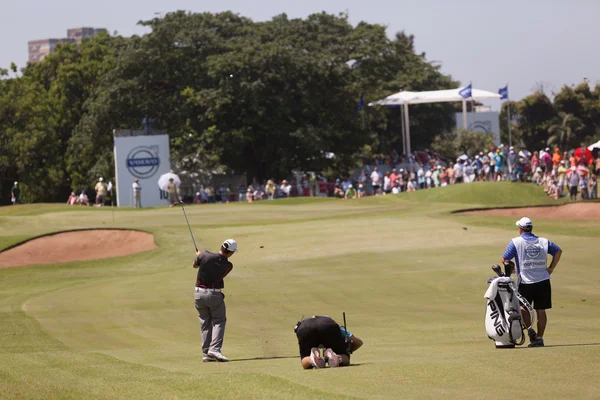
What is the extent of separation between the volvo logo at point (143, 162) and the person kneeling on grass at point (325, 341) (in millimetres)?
53435

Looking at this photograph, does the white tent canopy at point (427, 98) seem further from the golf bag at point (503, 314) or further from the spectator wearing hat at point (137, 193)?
the golf bag at point (503, 314)

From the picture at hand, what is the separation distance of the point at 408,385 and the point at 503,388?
1110 millimetres

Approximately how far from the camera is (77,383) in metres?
13.5

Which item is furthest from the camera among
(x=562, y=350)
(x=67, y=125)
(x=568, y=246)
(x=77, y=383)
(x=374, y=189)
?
(x=67, y=125)

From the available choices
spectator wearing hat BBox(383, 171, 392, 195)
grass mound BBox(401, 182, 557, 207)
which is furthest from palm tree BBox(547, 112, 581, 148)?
grass mound BBox(401, 182, 557, 207)

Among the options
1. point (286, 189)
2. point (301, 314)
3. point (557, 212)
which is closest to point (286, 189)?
point (286, 189)

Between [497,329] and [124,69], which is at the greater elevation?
[124,69]

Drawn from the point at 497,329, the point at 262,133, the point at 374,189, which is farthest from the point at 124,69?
the point at 497,329

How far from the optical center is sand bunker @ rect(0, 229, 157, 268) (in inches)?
1553

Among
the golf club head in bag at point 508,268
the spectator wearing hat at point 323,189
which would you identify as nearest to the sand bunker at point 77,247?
the golf club head in bag at point 508,268

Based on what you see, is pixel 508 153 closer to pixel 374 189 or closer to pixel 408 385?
pixel 374 189

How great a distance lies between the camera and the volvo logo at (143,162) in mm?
67500

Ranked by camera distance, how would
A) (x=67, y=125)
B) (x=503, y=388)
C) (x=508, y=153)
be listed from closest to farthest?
(x=503, y=388) < (x=508, y=153) < (x=67, y=125)

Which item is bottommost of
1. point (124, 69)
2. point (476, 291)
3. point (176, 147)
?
point (476, 291)
